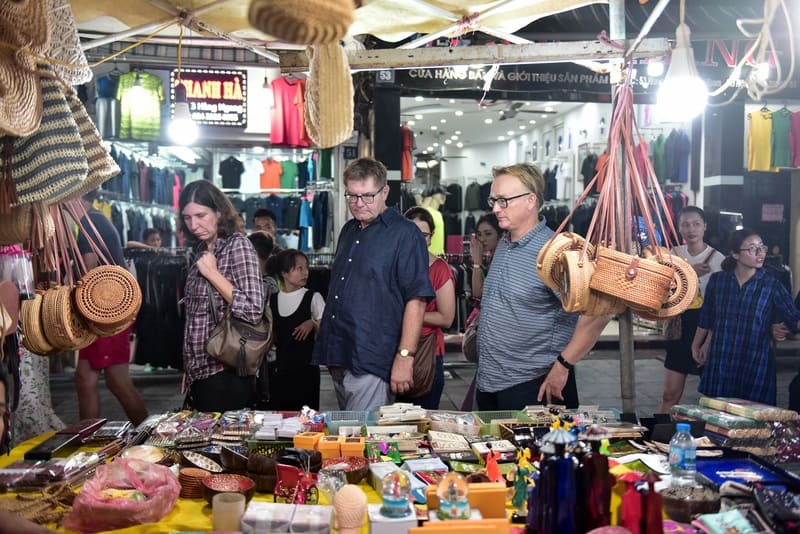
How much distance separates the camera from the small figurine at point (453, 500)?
1.79 metres

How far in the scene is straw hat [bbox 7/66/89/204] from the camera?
2.26 m

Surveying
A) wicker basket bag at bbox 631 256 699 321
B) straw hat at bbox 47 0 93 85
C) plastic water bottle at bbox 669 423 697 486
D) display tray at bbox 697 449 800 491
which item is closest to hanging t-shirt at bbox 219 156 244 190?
straw hat at bbox 47 0 93 85

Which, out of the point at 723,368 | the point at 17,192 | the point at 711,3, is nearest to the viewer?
the point at 17,192

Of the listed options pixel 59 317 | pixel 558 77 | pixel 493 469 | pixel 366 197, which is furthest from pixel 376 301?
pixel 558 77

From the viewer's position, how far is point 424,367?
3521 mm

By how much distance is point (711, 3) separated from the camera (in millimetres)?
5410

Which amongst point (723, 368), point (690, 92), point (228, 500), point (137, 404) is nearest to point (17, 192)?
point (228, 500)

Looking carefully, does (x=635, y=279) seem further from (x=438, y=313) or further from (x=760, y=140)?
(x=760, y=140)

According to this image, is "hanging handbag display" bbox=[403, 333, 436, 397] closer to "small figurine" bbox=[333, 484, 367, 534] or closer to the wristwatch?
the wristwatch

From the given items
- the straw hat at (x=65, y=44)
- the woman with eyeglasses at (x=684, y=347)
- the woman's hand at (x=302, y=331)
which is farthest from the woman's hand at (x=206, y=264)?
the woman with eyeglasses at (x=684, y=347)

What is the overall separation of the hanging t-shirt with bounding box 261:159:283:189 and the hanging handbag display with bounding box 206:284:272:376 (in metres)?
7.00

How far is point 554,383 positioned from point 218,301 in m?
1.52

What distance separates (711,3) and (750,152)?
15.8 feet

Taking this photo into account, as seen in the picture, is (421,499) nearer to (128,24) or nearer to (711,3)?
(128,24)
